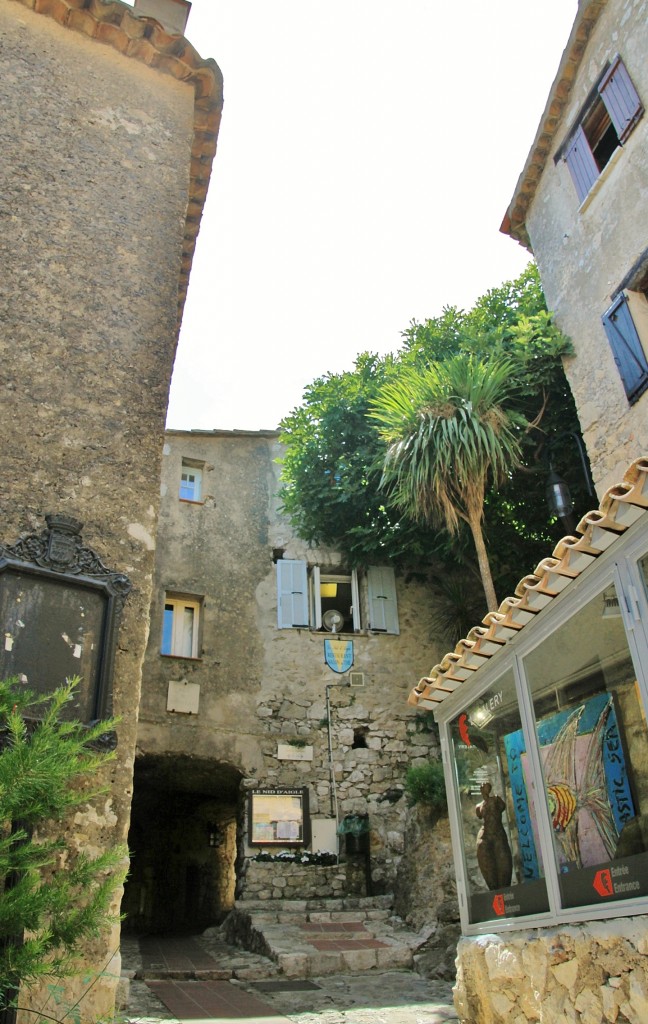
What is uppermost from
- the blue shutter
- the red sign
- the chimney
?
the chimney

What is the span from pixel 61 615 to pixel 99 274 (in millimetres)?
2839

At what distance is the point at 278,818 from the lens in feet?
38.3

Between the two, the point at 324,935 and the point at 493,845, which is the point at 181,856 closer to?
the point at 324,935

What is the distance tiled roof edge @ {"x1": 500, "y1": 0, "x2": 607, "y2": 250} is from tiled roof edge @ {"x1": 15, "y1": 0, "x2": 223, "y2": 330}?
4.22 meters

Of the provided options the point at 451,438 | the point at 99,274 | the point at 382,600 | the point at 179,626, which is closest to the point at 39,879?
the point at 99,274

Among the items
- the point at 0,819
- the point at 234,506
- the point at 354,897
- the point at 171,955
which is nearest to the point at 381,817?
the point at 354,897

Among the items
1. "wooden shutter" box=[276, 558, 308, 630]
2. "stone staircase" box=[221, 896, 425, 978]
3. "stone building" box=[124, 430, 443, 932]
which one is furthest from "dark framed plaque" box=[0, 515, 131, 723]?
"wooden shutter" box=[276, 558, 308, 630]

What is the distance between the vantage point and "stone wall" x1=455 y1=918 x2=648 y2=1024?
11.5 feet

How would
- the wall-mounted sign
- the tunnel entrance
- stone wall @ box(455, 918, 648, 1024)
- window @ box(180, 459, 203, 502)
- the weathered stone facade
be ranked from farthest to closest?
window @ box(180, 459, 203, 502) < the tunnel entrance < the wall-mounted sign < the weathered stone facade < stone wall @ box(455, 918, 648, 1024)

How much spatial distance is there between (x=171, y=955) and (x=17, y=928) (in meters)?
7.22

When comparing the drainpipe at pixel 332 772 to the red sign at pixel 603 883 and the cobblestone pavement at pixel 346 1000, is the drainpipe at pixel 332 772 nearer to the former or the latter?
the cobblestone pavement at pixel 346 1000

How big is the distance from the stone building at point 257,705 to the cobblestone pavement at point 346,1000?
3.55m

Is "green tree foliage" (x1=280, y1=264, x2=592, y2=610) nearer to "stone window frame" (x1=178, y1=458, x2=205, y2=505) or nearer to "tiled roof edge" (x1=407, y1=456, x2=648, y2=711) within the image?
"stone window frame" (x1=178, y1=458, x2=205, y2=505)

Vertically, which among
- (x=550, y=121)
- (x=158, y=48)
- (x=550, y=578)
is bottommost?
(x=550, y=578)
